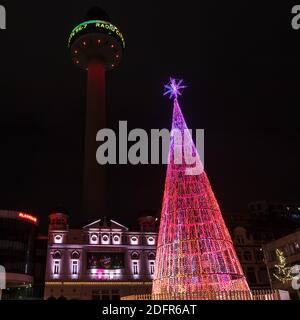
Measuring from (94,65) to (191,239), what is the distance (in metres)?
78.4

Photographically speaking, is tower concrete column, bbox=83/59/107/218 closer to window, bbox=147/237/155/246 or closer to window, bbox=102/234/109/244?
window, bbox=102/234/109/244

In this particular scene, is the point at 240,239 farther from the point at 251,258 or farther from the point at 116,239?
the point at 116,239

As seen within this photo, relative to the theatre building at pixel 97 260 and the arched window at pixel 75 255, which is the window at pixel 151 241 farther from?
the arched window at pixel 75 255

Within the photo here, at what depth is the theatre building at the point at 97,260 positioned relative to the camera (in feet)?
200

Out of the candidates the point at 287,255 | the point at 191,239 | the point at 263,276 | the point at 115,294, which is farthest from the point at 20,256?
the point at 191,239

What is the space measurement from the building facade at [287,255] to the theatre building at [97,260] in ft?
70.3

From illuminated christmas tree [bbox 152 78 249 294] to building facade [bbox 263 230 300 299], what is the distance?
32.7 meters

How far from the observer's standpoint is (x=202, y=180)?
23516 mm

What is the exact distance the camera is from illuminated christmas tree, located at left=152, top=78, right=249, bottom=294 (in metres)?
21.3

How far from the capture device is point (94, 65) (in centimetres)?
9275

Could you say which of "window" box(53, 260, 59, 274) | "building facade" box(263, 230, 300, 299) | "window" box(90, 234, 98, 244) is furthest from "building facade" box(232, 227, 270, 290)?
"window" box(53, 260, 59, 274)

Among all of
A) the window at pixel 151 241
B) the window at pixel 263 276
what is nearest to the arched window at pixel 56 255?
the window at pixel 151 241

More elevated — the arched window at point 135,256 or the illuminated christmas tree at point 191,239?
the arched window at point 135,256
